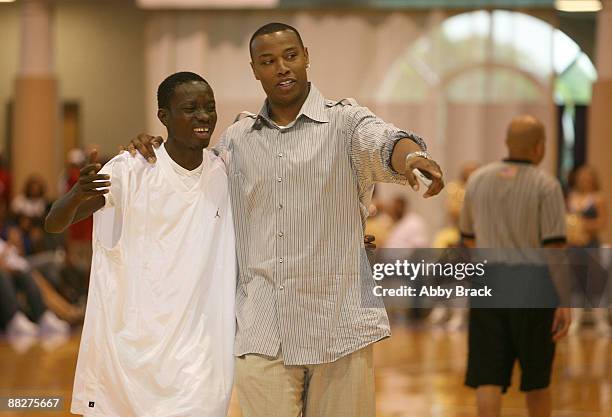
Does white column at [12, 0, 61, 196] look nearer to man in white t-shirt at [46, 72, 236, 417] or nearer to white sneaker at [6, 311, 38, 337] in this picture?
white sneaker at [6, 311, 38, 337]

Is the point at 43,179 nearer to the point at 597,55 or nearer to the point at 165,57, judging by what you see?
the point at 165,57

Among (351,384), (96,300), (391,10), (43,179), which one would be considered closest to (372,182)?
(351,384)

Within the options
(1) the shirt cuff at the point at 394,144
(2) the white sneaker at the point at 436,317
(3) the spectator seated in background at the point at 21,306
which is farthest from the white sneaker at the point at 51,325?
(1) the shirt cuff at the point at 394,144

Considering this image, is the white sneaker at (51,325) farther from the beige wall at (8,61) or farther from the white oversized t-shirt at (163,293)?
the white oversized t-shirt at (163,293)

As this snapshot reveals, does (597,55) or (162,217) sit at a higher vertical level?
(597,55)

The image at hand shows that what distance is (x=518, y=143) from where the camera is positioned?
5.68m

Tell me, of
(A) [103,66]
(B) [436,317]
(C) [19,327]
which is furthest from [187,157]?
(A) [103,66]

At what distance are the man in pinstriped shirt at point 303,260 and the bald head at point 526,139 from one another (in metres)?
2.12

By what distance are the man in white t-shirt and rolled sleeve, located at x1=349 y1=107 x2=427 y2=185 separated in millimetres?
497

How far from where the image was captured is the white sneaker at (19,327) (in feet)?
35.0

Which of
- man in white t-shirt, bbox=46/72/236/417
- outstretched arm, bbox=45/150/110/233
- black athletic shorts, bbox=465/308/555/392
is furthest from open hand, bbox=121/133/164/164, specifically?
black athletic shorts, bbox=465/308/555/392

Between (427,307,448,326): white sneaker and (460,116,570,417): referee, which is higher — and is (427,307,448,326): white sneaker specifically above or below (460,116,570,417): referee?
below

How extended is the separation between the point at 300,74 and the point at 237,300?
79cm

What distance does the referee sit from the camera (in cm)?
555
